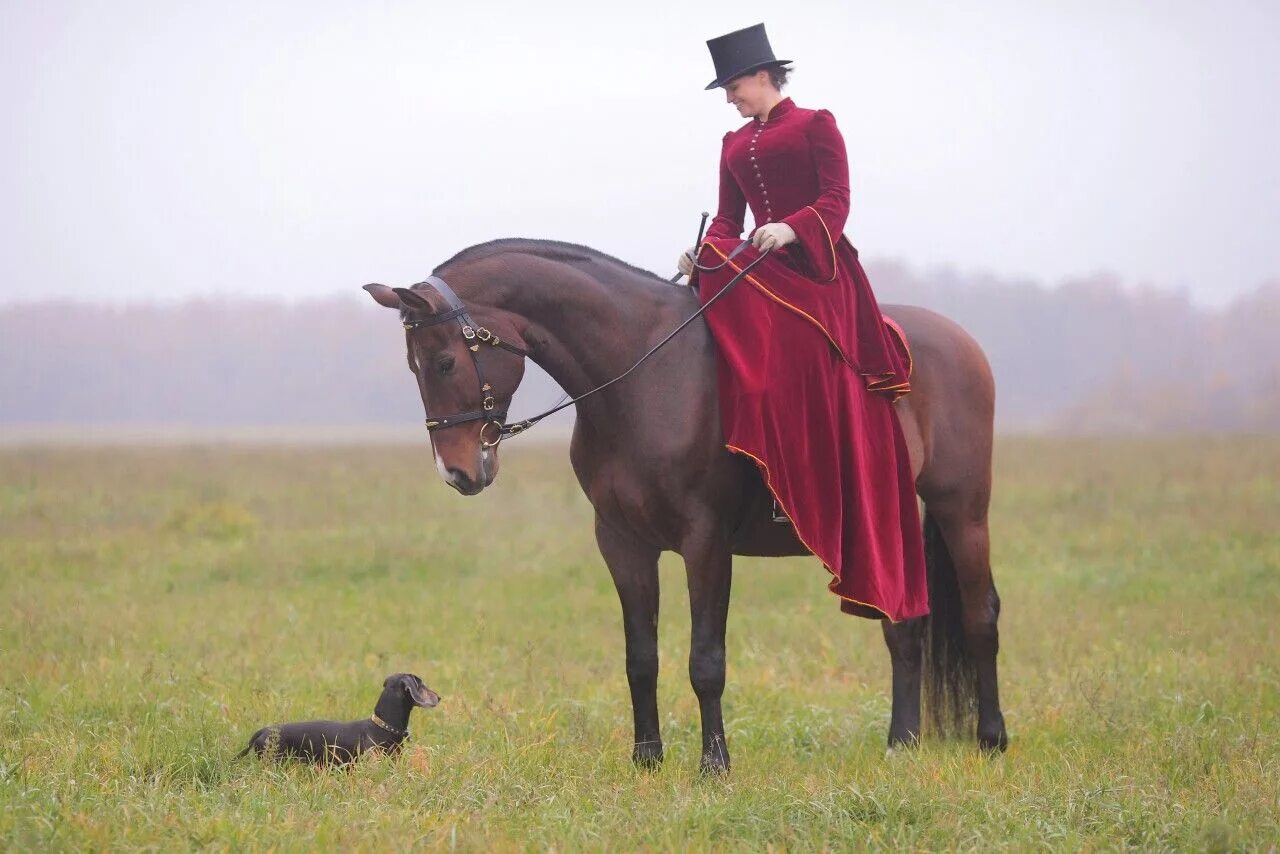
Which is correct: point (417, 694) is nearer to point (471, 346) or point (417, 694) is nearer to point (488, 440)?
point (488, 440)

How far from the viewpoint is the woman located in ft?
18.3

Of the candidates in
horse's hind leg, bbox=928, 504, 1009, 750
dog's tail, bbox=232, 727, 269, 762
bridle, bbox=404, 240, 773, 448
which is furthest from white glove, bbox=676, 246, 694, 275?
dog's tail, bbox=232, 727, 269, 762

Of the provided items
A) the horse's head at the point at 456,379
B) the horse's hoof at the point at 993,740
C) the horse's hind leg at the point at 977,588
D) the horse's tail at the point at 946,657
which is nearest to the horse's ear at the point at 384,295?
the horse's head at the point at 456,379

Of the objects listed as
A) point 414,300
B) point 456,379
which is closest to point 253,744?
point 456,379

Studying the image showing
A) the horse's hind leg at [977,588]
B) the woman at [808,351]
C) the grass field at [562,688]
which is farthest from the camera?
the horse's hind leg at [977,588]

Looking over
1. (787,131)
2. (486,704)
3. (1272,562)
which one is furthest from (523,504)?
(787,131)

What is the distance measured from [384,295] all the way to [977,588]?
3.49m

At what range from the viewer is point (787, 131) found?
5.84 metres

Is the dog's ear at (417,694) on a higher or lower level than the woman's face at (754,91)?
lower

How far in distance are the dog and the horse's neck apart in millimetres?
1563

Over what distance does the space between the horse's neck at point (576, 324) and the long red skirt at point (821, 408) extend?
393 mm

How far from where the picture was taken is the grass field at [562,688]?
476 centimetres

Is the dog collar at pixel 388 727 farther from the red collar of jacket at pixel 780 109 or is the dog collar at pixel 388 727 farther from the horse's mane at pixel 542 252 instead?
the red collar of jacket at pixel 780 109

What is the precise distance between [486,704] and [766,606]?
16.0ft
